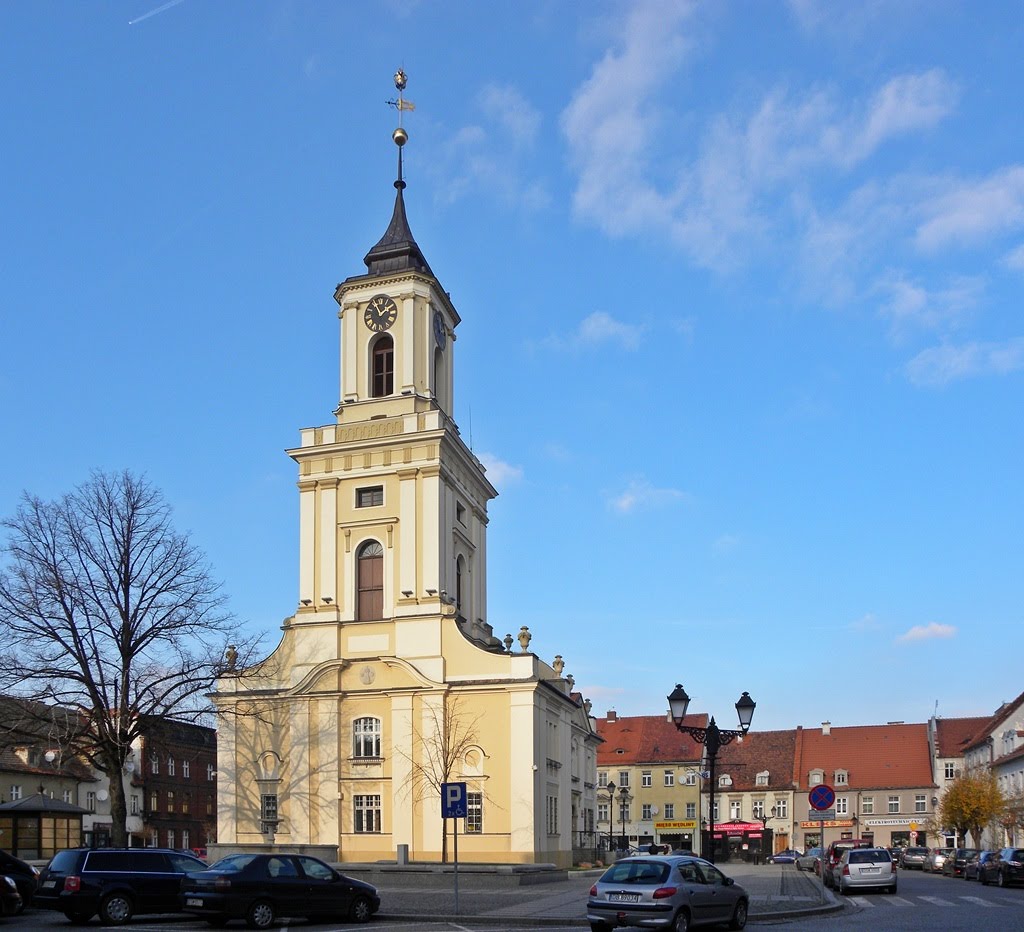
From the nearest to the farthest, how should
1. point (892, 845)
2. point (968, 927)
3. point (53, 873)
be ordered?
point (968, 927) < point (53, 873) < point (892, 845)

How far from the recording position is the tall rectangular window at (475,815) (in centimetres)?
4644

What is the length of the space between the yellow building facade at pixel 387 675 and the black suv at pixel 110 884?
762 inches

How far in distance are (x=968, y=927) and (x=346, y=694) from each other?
30.0 m

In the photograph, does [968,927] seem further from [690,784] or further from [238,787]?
[690,784]

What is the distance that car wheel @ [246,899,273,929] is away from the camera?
891 inches

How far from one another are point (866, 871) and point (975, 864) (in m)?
12.4

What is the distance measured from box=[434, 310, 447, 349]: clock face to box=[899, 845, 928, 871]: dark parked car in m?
35.9

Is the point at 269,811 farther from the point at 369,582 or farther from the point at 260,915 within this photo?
the point at 260,915

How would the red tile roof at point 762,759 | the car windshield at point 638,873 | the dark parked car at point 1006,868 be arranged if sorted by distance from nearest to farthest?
the car windshield at point 638,873
the dark parked car at point 1006,868
the red tile roof at point 762,759

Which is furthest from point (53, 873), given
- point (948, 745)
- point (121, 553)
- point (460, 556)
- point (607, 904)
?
point (948, 745)

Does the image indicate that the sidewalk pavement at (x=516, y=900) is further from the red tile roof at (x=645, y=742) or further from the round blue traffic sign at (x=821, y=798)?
the red tile roof at (x=645, y=742)

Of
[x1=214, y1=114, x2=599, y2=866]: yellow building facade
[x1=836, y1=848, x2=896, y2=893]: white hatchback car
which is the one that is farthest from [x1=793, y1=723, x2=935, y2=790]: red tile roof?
[x1=836, y1=848, x2=896, y2=893]: white hatchback car

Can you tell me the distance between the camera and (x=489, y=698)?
47.3 metres

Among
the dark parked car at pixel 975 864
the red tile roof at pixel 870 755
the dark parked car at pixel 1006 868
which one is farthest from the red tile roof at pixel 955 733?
the dark parked car at pixel 1006 868
